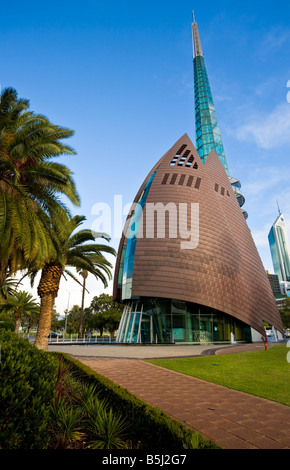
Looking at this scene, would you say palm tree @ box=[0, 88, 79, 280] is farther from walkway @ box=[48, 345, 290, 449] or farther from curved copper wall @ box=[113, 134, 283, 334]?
curved copper wall @ box=[113, 134, 283, 334]

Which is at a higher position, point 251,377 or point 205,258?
point 205,258

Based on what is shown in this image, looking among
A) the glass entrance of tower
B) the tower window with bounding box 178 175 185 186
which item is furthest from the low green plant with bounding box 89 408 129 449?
the tower window with bounding box 178 175 185 186

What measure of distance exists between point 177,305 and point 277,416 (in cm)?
2569

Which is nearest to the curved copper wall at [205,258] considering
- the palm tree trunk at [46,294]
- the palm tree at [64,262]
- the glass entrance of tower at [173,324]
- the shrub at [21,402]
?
the glass entrance of tower at [173,324]

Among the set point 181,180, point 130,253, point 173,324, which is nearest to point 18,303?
point 130,253

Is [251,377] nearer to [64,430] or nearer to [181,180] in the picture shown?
[64,430]

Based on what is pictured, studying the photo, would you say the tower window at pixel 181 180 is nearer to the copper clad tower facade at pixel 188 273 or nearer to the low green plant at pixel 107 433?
the copper clad tower facade at pixel 188 273

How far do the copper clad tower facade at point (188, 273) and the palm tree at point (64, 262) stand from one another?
392 inches

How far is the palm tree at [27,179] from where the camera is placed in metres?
9.90

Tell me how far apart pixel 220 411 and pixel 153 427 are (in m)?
2.11

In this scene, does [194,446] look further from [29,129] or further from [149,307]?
[149,307]

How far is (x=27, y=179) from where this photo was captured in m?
11.6

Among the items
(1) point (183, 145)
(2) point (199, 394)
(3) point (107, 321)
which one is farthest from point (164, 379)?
(3) point (107, 321)

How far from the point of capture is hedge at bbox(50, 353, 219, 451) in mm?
3090
